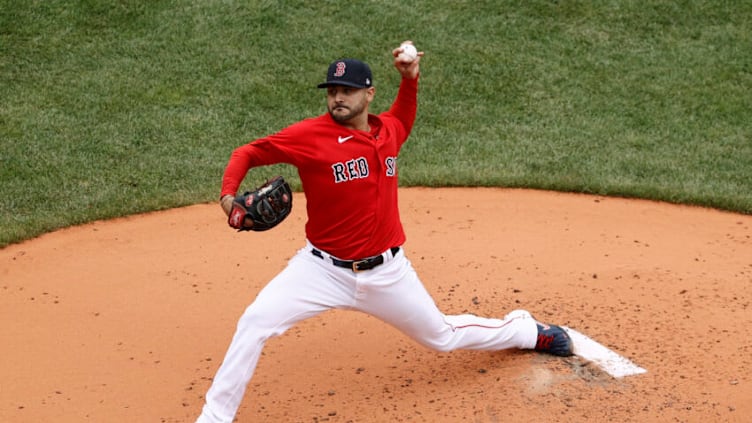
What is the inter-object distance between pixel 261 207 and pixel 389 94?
670 cm

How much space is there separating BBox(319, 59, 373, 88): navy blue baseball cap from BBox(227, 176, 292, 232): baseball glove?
61cm

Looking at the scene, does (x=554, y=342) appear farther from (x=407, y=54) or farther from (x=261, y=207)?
(x=261, y=207)

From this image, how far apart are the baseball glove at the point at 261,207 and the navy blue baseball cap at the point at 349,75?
61 cm

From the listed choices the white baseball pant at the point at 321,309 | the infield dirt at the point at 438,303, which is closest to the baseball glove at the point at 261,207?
the white baseball pant at the point at 321,309

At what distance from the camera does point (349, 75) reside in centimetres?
512

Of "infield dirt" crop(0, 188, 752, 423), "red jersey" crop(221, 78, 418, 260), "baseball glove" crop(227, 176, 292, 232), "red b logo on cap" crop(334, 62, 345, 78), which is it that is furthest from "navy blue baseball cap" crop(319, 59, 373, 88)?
"infield dirt" crop(0, 188, 752, 423)

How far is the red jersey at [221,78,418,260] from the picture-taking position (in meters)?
5.09

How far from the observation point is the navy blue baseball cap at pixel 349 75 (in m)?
5.11

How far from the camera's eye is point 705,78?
11.7m

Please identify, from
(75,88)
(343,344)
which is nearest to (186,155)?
(75,88)

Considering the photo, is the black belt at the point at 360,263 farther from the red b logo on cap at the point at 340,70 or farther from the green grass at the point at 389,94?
the green grass at the point at 389,94

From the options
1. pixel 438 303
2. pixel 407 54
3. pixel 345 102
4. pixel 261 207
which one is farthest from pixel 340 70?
pixel 438 303

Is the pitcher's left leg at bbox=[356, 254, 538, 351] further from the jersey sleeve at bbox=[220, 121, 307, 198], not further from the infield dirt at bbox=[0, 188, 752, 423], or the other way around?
the jersey sleeve at bbox=[220, 121, 307, 198]

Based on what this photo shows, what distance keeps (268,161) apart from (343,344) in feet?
5.21
